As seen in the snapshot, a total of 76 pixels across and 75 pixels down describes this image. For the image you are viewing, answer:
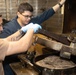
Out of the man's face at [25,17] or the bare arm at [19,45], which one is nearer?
the bare arm at [19,45]

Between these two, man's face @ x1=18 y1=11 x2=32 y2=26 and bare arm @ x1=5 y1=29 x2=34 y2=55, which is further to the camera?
man's face @ x1=18 y1=11 x2=32 y2=26

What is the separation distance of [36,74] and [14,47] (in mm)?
330

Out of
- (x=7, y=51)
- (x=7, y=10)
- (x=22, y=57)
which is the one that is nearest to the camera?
(x=7, y=51)

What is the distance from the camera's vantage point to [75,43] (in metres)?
1.13

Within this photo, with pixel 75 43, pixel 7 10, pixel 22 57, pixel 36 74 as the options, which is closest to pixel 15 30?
pixel 22 57

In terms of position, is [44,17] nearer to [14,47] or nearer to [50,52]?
[50,52]

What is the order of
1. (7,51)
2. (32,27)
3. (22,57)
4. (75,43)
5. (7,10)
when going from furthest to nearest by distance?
(7,10) → (22,57) → (32,27) → (75,43) → (7,51)

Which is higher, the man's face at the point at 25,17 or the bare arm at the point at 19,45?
the man's face at the point at 25,17

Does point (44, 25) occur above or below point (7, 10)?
below

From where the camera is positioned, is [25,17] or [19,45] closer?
[19,45]

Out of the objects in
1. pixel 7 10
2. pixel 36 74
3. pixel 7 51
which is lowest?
pixel 36 74

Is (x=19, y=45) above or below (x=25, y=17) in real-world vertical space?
below

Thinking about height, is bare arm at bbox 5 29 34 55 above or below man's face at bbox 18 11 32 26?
below

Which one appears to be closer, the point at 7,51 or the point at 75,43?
the point at 7,51
